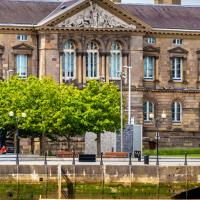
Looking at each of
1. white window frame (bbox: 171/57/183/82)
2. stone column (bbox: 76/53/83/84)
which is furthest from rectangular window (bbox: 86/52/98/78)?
white window frame (bbox: 171/57/183/82)

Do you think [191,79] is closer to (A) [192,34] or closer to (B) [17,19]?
(A) [192,34]

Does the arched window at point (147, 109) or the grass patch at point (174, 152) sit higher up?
the arched window at point (147, 109)

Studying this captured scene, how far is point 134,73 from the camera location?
15188 centimetres

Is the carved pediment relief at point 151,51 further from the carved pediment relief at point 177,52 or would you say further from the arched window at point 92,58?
the arched window at point 92,58

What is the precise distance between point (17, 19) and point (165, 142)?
16.8 m

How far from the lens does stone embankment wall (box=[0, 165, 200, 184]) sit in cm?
9800

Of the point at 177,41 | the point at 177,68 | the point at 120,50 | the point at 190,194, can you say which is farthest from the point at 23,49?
the point at 190,194

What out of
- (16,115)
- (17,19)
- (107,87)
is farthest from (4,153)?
(17,19)

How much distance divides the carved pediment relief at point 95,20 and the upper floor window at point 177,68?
261 inches

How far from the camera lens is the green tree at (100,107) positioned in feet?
436

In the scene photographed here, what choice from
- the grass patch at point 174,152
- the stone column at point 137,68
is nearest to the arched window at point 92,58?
the stone column at point 137,68

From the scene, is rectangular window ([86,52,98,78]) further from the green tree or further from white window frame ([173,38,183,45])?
the green tree

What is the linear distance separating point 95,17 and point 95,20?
25 centimetres

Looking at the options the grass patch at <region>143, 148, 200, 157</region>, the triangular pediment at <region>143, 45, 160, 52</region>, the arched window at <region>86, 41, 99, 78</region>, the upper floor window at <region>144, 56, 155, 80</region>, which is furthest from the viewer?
the upper floor window at <region>144, 56, 155, 80</region>
